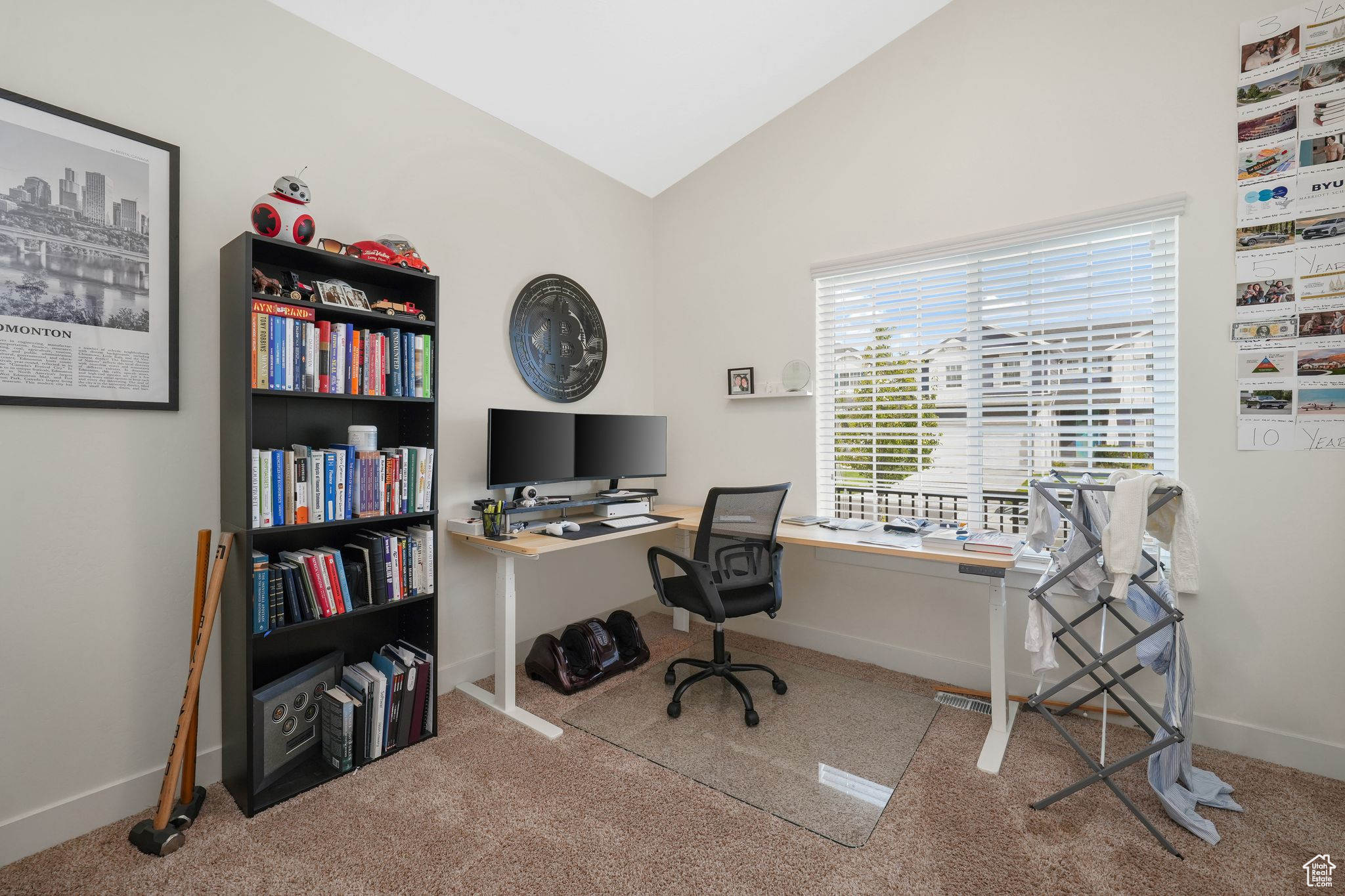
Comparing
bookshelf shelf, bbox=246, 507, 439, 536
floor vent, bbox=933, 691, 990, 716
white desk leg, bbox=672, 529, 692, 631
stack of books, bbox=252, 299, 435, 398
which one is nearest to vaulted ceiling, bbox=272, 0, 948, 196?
stack of books, bbox=252, 299, 435, 398

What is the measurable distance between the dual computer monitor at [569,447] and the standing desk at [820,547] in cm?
35

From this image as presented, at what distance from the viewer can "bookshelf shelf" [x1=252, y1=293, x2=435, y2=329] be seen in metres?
1.95

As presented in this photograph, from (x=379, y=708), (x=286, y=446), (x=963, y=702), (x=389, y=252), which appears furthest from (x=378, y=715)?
(x=963, y=702)

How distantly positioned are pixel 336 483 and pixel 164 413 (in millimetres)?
572

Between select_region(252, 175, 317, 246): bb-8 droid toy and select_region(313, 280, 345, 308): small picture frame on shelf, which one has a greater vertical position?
select_region(252, 175, 317, 246): bb-8 droid toy

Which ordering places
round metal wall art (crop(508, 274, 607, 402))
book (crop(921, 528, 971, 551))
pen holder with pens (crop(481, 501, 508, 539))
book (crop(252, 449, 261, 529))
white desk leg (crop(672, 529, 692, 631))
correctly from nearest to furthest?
book (crop(252, 449, 261, 529)) < book (crop(921, 528, 971, 551)) < pen holder with pens (crop(481, 501, 508, 539)) < round metal wall art (crop(508, 274, 607, 402)) < white desk leg (crop(672, 529, 692, 631))

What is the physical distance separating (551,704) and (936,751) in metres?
1.61

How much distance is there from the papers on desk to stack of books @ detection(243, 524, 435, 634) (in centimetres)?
188

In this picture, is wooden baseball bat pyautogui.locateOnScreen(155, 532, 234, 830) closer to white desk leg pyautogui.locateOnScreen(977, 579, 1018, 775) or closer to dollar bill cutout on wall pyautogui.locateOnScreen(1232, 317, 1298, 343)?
white desk leg pyautogui.locateOnScreen(977, 579, 1018, 775)

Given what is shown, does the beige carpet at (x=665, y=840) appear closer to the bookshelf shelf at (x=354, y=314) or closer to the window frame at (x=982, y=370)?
the window frame at (x=982, y=370)

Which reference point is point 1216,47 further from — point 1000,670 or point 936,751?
point 936,751

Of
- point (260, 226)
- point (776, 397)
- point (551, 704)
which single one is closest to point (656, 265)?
point (776, 397)

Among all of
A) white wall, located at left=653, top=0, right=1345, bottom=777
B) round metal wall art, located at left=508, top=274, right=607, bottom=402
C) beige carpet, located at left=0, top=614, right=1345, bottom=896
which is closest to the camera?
beige carpet, located at left=0, top=614, right=1345, bottom=896

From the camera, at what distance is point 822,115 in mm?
3227
